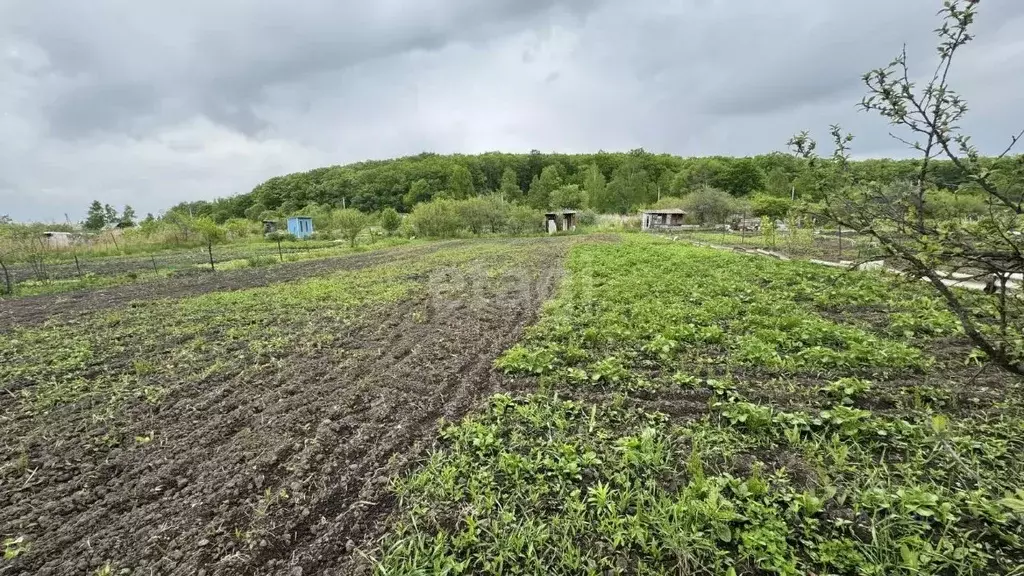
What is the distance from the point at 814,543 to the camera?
113 inches

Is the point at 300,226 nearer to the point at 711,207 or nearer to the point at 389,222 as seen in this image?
the point at 389,222

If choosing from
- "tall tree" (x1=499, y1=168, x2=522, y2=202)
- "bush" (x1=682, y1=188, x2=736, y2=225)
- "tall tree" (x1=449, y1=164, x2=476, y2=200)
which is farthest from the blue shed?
"bush" (x1=682, y1=188, x2=736, y2=225)

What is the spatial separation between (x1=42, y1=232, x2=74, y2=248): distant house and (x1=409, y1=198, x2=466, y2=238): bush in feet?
86.2

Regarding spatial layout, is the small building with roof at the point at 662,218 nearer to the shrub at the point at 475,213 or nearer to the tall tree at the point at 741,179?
the shrub at the point at 475,213

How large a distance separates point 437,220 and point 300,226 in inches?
721

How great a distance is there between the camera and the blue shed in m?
49.7

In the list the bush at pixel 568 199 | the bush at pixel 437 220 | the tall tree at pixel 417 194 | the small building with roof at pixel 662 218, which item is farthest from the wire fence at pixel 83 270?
the tall tree at pixel 417 194

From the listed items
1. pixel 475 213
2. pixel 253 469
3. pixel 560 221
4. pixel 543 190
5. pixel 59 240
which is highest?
pixel 543 190

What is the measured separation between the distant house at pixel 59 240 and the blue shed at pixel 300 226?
18.6 metres

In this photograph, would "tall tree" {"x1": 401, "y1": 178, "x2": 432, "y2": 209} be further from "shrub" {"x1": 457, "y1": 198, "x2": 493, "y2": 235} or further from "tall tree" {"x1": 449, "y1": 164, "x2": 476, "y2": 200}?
"shrub" {"x1": 457, "y1": 198, "x2": 493, "y2": 235}

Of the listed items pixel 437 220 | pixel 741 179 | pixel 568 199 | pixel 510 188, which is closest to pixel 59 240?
pixel 437 220

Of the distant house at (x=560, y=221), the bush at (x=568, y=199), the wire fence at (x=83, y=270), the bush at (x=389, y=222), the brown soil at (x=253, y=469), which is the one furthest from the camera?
the bush at (x=568, y=199)

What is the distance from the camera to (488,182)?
106125 mm

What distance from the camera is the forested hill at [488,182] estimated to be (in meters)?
74.2
